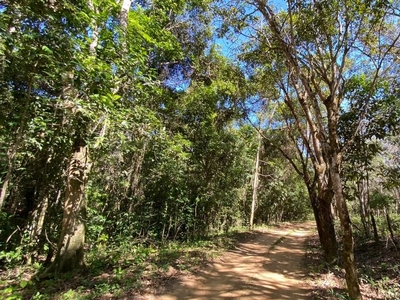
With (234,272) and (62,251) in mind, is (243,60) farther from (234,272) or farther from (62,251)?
(62,251)

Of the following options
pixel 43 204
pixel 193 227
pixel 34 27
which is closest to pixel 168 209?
pixel 193 227

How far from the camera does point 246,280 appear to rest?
6516 millimetres

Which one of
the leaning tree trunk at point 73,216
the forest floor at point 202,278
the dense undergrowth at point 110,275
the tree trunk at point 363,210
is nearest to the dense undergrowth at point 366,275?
the forest floor at point 202,278

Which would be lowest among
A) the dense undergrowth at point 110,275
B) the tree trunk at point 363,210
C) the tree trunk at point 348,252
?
the dense undergrowth at point 110,275

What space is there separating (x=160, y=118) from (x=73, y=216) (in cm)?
571

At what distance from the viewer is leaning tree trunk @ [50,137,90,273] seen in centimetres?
646

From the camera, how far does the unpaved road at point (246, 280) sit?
18.3 ft

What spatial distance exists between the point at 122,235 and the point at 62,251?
3.74 meters

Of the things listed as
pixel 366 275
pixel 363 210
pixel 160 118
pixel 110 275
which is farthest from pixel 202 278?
pixel 363 210

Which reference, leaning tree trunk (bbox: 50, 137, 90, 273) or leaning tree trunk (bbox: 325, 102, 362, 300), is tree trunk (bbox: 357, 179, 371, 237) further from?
leaning tree trunk (bbox: 50, 137, 90, 273)

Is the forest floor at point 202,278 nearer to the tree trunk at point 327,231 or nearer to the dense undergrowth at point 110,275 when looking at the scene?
the dense undergrowth at point 110,275

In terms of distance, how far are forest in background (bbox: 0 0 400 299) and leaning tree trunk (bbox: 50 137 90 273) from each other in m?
0.03

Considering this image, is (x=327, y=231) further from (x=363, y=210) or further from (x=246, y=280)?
(x=363, y=210)

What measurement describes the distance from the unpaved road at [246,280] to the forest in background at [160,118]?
135cm
